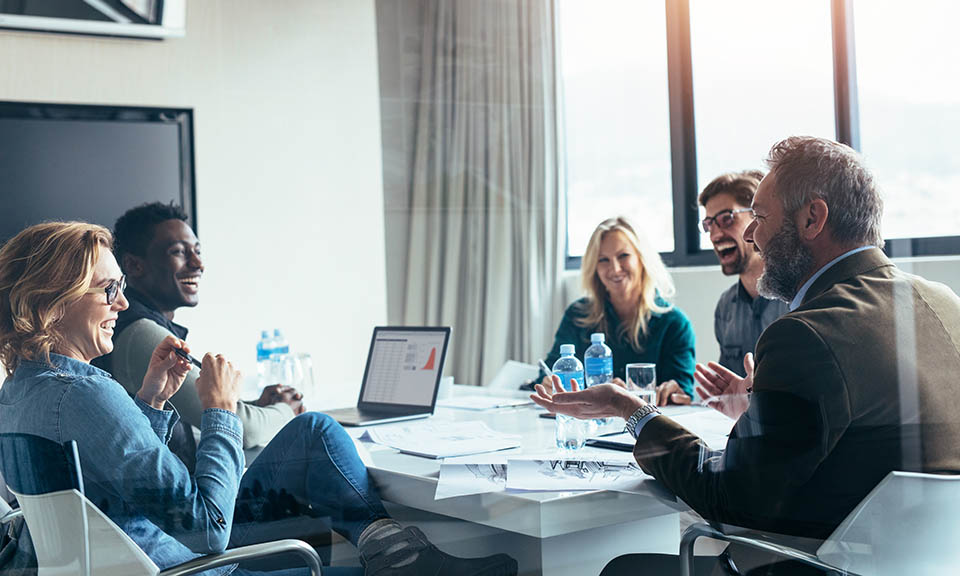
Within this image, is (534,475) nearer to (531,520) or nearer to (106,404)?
(531,520)

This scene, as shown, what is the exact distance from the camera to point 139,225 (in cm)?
145

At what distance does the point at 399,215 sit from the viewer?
1.75m

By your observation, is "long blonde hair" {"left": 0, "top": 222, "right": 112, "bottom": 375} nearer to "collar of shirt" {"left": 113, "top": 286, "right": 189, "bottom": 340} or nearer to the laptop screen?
"collar of shirt" {"left": 113, "top": 286, "right": 189, "bottom": 340}

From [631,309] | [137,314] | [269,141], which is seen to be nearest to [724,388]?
[631,309]

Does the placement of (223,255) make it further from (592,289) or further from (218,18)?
(592,289)

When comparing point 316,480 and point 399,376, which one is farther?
point 399,376

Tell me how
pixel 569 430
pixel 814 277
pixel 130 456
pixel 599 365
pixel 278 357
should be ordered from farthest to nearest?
1. pixel 599 365
2. pixel 569 430
3. pixel 278 357
4. pixel 814 277
5. pixel 130 456

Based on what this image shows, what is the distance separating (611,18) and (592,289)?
78 cm

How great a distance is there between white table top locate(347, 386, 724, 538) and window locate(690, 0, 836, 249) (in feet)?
2.40

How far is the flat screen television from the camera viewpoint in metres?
1.38

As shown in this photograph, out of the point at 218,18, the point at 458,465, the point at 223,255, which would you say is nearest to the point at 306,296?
the point at 223,255

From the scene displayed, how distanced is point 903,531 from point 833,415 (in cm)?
24

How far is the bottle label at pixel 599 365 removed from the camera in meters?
2.24

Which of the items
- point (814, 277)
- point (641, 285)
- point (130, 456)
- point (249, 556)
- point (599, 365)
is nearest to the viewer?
point (130, 456)
